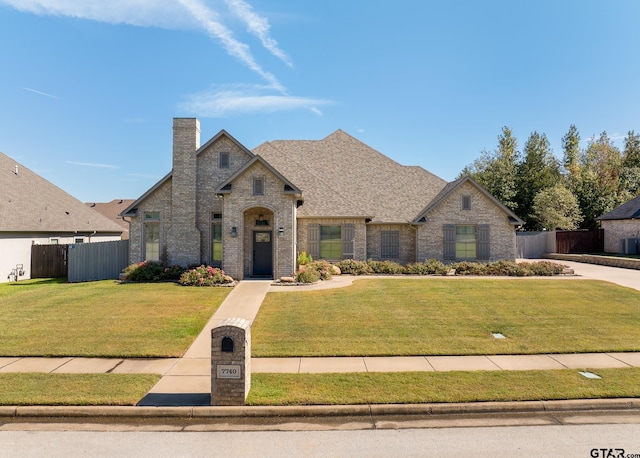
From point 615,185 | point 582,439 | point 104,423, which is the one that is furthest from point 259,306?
point 615,185

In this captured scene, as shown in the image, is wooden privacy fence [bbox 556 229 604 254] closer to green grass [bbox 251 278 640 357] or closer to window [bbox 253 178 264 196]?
green grass [bbox 251 278 640 357]

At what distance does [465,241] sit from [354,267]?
7603 mm

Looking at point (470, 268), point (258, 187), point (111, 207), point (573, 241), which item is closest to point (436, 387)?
point (258, 187)

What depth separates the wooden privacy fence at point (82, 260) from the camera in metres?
20.8

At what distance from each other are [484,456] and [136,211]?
20.9 meters

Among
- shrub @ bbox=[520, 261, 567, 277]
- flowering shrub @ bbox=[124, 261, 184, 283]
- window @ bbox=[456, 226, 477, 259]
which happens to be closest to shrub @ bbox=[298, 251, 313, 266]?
flowering shrub @ bbox=[124, 261, 184, 283]

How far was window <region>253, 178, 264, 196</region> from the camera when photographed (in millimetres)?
19703

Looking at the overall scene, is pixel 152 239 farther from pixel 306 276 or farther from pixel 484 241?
pixel 484 241

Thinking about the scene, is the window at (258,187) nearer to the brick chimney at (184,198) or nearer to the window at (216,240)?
the window at (216,240)

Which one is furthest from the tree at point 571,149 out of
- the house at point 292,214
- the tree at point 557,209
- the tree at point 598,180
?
the house at point 292,214

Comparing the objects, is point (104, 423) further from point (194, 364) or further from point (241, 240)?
point (241, 240)

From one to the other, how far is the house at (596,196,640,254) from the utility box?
36573 millimetres

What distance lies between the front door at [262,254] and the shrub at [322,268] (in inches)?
88.0

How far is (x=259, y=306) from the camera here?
14.6 metres
